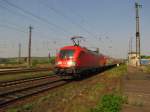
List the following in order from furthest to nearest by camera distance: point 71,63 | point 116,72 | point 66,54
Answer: point 116,72 < point 66,54 < point 71,63

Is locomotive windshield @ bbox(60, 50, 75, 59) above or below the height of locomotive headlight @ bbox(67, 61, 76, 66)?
above

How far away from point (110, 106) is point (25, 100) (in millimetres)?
4214

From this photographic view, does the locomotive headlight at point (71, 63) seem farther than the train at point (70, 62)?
Yes

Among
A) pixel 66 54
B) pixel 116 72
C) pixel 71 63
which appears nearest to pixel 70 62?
pixel 71 63

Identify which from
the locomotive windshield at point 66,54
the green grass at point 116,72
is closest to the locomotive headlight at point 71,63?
the locomotive windshield at point 66,54

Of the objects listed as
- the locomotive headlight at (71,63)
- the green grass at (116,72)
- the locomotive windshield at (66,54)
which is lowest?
the green grass at (116,72)

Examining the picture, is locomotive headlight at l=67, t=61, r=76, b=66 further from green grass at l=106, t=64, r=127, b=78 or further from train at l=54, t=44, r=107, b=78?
green grass at l=106, t=64, r=127, b=78

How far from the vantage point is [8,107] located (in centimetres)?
902

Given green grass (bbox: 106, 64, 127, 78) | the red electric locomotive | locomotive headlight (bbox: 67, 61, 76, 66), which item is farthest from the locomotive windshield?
green grass (bbox: 106, 64, 127, 78)

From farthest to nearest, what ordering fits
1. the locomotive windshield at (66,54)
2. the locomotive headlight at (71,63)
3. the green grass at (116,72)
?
the green grass at (116,72) → the locomotive windshield at (66,54) → the locomotive headlight at (71,63)

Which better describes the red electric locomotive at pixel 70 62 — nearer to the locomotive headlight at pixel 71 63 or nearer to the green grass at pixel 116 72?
the locomotive headlight at pixel 71 63

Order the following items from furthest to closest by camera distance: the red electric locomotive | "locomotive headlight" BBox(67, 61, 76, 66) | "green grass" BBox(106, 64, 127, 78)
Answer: "green grass" BBox(106, 64, 127, 78) → "locomotive headlight" BBox(67, 61, 76, 66) → the red electric locomotive

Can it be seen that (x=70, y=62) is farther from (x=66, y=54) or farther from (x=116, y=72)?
(x=116, y=72)

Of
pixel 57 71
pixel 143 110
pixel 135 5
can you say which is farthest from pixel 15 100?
pixel 135 5
